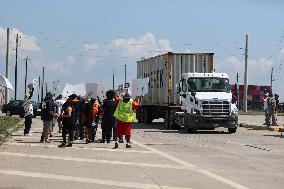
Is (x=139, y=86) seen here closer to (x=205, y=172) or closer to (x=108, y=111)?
(x=108, y=111)

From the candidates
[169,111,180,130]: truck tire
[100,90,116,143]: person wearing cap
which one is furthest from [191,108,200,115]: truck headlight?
[100,90,116,143]: person wearing cap

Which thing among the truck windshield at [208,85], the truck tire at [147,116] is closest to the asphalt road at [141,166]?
the truck windshield at [208,85]

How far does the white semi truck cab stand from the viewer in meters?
27.4

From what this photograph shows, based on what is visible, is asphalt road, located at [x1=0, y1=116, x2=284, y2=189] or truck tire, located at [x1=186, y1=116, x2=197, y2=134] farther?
truck tire, located at [x1=186, y1=116, x2=197, y2=134]

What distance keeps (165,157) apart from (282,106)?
75.1 m

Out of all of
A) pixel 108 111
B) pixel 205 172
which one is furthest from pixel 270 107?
pixel 205 172

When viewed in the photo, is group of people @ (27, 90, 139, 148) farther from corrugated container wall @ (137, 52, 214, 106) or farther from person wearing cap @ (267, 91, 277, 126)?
person wearing cap @ (267, 91, 277, 126)

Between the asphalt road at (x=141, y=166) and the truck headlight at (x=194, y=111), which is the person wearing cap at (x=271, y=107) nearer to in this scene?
the truck headlight at (x=194, y=111)

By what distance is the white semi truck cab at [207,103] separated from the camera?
89.9 ft

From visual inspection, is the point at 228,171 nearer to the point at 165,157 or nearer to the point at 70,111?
the point at 165,157

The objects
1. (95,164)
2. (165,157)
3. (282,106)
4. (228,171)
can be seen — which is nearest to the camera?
(228,171)

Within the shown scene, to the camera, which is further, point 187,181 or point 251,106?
point 251,106

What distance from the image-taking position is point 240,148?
62.6 ft

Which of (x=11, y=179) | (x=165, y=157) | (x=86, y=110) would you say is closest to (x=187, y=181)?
(x=11, y=179)
